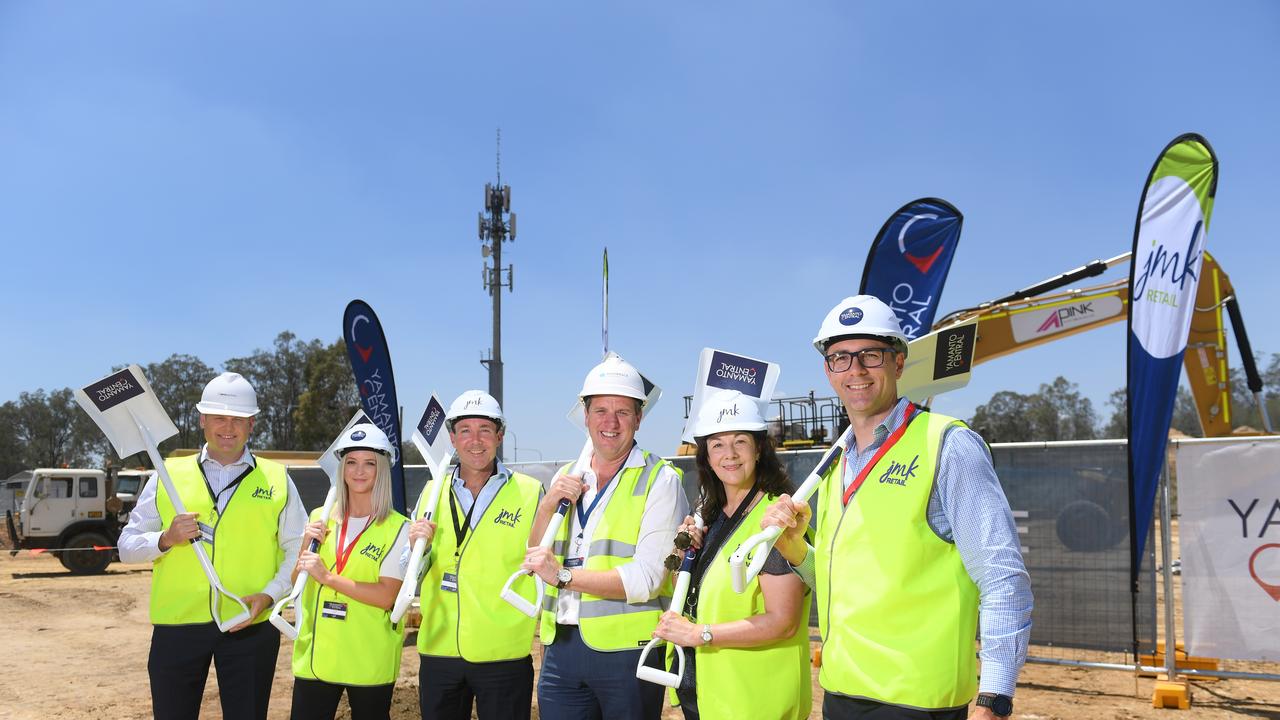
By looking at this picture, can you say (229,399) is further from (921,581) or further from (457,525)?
(921,581)

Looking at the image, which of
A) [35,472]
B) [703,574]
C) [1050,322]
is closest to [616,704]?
[703,574]

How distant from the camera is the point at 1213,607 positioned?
726cm

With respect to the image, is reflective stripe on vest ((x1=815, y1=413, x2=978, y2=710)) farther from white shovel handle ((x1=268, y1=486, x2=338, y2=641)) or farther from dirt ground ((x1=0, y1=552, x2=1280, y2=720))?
dirt ground ((x1=0, y1=552, x2=1280, y2=720))

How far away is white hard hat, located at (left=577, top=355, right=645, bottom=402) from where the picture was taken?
12.7 feet

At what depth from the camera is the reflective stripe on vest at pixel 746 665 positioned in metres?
3.23

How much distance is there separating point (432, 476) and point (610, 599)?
1.41 m

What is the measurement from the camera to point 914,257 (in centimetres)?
772

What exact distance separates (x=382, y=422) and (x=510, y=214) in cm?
2169

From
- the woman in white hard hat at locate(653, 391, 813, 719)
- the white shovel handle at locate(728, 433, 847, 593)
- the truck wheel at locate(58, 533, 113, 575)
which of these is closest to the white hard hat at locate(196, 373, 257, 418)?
the woman in white hard hat at locate(653, 391, 813, 719)

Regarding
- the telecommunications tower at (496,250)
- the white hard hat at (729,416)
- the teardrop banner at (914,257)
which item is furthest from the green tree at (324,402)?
the white hard hat at (729,416)

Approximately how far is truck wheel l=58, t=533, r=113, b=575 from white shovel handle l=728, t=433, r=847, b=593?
2098 cm

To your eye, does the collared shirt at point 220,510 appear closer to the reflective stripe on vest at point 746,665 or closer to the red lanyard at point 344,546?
the red lanyard at point 344,546

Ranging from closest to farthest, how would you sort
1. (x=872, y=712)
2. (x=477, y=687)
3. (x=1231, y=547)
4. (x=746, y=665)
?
(x=872, y=712) → (x=746, y=665) → (x=477, y=687) → (x=1231, y=547)

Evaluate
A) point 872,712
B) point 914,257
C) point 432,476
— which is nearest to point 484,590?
point 432,476
